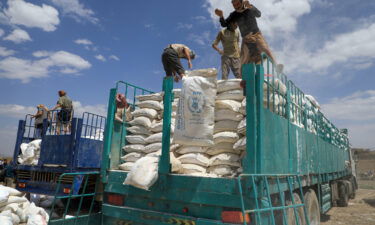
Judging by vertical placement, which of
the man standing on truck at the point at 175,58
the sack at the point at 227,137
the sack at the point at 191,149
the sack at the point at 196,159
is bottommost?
the sack at the point at 196,159

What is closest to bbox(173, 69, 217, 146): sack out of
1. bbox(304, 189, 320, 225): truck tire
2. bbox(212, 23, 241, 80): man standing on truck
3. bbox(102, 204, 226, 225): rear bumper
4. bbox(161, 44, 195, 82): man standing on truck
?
bbox(102, 204, 226, 225): rear bumper

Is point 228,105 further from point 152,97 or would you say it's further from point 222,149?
point 152,97

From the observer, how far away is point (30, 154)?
22.9 feet

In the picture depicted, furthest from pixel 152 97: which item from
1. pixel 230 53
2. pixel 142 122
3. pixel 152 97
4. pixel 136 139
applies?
pixel 230 53

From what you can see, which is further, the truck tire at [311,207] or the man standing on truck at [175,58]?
the man standing on truck at [175,58]

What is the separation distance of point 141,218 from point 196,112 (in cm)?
142

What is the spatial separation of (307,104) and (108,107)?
12.0 feet

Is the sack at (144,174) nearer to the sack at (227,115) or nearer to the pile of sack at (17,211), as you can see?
Answer: the sack at (227,115)

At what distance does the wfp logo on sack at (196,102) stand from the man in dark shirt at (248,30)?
130 cm

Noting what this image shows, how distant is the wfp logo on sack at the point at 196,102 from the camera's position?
3227 mm

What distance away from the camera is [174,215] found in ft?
10.2

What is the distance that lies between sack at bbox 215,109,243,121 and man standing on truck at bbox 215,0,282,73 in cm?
104

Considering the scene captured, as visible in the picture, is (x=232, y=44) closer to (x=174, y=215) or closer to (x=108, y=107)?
(x=108, y=107)

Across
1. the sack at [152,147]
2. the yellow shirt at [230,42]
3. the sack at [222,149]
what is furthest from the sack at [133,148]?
the yellow shirt at [230,42]
